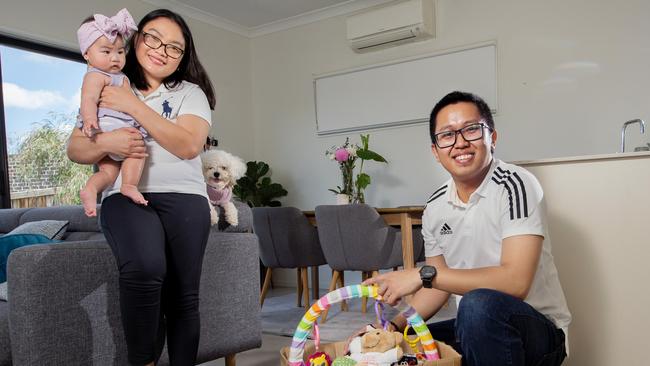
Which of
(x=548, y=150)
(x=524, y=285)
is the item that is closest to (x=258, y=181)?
(x=548, y=150)

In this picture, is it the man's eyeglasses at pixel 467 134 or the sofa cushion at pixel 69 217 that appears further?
the sofa cushion at pixel 69 217

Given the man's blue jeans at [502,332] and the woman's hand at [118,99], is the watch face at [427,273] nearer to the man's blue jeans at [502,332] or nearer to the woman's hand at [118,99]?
the man's blue jeans at [502,332]

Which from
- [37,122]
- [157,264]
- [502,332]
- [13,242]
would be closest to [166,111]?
[157,264]

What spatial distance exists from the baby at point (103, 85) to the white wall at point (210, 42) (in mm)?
2797

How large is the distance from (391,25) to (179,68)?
122 inches

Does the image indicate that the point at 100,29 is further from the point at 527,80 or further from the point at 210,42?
the point at 210,42

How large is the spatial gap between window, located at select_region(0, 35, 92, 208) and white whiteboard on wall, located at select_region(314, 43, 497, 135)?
2131mm

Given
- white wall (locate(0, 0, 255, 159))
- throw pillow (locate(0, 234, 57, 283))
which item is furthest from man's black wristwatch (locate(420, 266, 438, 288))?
white wall (locate(0, 0, 255, 159))

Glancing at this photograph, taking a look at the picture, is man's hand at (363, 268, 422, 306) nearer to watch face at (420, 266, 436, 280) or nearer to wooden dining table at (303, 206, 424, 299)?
watch face at (420, 266, 436, 280)

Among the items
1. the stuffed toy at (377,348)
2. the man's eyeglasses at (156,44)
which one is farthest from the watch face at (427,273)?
the man's eyeglasses at (156,44)

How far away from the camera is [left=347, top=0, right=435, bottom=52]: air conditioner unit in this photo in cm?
410

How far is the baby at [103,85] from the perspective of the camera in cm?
120

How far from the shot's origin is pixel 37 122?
3.76 m

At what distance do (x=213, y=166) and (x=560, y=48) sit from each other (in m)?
2.81
